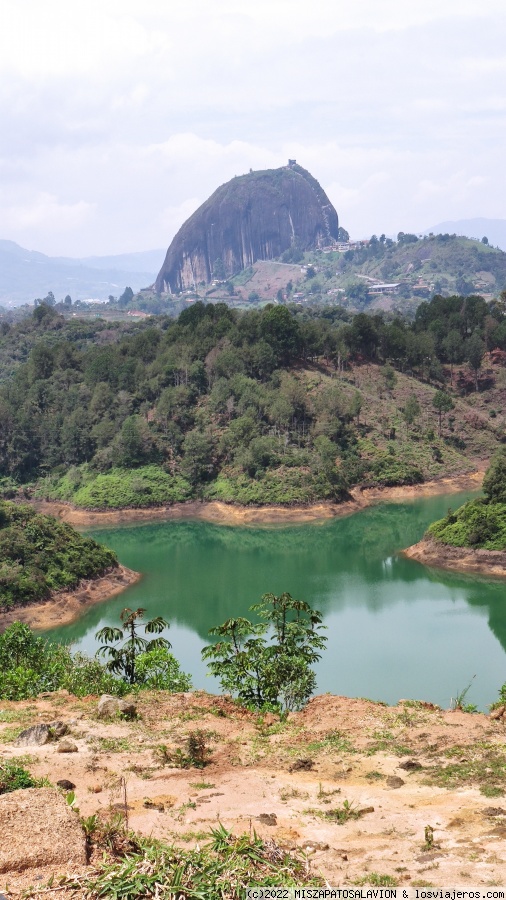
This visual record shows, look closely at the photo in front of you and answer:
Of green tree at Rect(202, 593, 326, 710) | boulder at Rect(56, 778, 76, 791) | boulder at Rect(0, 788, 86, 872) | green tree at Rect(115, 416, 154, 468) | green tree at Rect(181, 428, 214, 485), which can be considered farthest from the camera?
green tree at Rect(115, 416, 154, 468)

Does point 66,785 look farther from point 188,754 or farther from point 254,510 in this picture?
A: point 254,510

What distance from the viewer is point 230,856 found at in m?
8.59

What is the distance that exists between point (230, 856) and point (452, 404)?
177 ft

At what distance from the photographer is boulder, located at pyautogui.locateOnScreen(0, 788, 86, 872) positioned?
8.45 meters

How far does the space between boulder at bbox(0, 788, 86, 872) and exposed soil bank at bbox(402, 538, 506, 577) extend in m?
→ 30.0

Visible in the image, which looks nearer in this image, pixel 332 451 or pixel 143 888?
pixel 143 888

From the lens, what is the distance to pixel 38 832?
888 centimetres

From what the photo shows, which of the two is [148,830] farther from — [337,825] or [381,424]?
[381,424]

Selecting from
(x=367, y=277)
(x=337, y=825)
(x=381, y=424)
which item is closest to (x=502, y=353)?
(x=381, y=424)

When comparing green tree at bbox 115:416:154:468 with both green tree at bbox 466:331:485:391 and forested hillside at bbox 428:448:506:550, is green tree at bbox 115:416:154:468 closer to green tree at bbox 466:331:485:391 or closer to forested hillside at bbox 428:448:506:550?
forested hillside at bbox 428:448:506:550

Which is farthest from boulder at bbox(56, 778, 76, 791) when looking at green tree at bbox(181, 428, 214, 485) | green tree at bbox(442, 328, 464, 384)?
green tree at bbox(442, 328, 464, 384)

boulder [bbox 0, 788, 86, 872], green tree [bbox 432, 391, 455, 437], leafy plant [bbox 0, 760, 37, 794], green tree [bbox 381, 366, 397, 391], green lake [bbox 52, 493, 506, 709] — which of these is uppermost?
green tree [bbox 381, 366, 397, 391]

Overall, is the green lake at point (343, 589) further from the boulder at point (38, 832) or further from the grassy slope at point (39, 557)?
the boulder at point (38, 832)

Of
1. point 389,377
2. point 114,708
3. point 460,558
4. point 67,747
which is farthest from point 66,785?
point 389,377
